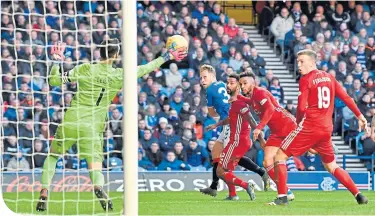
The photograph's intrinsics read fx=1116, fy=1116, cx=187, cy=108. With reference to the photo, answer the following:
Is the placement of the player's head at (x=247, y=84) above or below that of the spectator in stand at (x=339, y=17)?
below

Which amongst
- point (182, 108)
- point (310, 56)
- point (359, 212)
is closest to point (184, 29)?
point (182, 108)

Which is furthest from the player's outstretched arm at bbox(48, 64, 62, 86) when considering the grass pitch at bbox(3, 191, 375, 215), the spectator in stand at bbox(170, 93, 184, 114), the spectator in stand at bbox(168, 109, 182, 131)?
the spectator in stand at bbox(170, 93, 184, 114)

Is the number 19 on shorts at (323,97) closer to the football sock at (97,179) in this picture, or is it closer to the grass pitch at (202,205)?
the grass pitch at (202,205)

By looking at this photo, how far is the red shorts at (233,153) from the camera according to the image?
1417 centimetres

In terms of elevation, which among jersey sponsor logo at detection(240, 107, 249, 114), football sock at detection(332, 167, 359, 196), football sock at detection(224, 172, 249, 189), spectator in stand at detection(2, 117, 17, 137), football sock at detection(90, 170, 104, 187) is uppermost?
jersey sponsor logo at detection(240, 107, 249, 114)

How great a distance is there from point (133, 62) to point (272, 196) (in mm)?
6641

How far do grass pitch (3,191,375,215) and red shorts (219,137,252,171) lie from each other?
470mm

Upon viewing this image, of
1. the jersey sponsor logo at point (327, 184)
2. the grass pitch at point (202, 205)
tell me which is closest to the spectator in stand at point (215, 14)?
the jersey sponsor logo at point (327, 184)

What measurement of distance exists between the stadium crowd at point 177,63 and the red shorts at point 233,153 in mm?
3277

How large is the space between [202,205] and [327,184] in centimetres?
464

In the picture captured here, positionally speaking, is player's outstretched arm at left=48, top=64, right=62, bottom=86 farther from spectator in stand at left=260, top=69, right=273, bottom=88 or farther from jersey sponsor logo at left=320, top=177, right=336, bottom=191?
spectator in stand at left=260, top=69, right=273, bottom=88

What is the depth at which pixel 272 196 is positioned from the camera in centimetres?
1538

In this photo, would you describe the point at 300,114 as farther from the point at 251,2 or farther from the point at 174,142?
the point at 251,2

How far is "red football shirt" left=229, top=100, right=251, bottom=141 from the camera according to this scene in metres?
14.1
